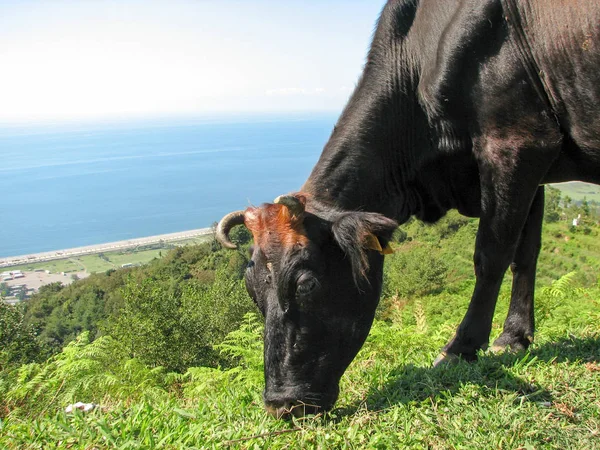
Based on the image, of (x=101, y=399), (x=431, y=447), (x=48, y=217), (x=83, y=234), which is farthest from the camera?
(x=48, y=217)

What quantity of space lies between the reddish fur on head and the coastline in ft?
344

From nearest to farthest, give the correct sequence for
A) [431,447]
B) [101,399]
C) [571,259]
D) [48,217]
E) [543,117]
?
[431,447] → [543,117] → [101,399] → [571,259] → [48,217]

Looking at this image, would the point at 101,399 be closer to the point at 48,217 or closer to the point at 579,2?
the point at 579,2

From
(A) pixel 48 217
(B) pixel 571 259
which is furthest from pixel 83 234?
(B) pixel 571 259

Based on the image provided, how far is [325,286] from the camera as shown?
372cm

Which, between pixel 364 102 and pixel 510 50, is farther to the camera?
pixel 364 102

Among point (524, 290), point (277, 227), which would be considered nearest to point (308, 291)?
point (277, 227)

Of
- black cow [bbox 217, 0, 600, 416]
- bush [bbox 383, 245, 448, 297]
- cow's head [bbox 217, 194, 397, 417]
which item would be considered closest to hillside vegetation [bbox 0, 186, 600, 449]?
cow's head [bbox 217, 194, 397, 417]

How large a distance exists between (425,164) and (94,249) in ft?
407

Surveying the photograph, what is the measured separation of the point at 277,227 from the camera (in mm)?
3727

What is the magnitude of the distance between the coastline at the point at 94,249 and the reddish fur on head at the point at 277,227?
10491cm

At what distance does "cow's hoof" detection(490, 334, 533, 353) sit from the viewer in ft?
15.6

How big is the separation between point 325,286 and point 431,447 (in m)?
1.35

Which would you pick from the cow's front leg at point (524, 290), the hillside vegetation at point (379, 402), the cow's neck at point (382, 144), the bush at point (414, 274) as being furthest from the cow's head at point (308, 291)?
the bush at point (414, 274)
